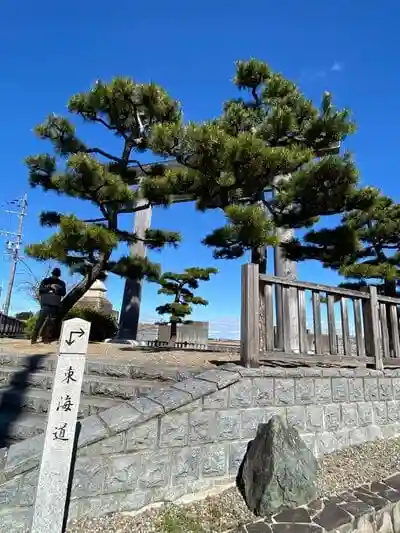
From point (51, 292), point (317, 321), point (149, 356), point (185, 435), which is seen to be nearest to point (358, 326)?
point (317, 321)

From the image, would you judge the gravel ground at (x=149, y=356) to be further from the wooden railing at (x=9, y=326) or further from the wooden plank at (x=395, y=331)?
the wooden railing at (x=9, y=326)

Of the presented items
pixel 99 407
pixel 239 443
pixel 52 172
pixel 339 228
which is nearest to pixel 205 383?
pixel 239 443

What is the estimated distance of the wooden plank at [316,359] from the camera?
3.28 m

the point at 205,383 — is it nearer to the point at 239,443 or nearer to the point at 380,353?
the point at 239,443

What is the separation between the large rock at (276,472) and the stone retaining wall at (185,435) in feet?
0.56

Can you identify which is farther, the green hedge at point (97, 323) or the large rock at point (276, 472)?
the green hedge at point (97, 323)

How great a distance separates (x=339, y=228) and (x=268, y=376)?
12.7ft

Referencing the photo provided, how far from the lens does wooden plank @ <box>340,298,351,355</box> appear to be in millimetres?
3844

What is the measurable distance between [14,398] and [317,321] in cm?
330

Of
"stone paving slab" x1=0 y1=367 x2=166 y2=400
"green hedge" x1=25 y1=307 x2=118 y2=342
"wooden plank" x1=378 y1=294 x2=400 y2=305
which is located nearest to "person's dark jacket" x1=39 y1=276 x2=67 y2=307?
"green hedge" x1=25 y1=307 x2=118 y2=342

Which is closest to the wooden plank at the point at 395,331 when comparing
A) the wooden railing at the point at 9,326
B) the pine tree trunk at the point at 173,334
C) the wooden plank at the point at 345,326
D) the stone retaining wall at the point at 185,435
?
the wooden plank at the point at 345,326

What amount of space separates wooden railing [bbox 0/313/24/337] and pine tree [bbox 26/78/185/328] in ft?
12.4

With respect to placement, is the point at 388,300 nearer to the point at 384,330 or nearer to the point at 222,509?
the point at 384,330

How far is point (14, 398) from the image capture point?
11.3 feet
